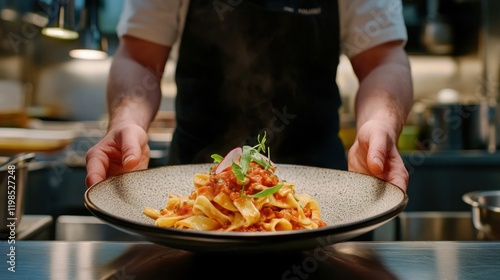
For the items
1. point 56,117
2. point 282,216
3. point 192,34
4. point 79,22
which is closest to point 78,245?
point 282,216

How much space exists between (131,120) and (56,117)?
4439 millimetres

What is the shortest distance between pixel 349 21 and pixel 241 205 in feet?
3.87

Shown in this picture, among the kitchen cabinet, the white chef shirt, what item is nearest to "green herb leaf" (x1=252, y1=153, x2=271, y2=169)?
the white chef shirt

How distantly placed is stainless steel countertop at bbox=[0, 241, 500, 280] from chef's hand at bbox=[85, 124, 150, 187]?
0.20 m

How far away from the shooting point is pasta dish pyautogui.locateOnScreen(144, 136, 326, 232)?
112 centimetres

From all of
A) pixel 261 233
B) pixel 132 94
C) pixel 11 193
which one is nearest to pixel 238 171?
pixel 261 233

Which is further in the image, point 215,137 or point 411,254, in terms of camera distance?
point 215,137

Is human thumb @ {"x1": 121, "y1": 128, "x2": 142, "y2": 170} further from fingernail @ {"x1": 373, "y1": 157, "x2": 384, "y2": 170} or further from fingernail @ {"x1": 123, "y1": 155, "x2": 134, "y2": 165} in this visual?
fingernail @ {"x1": 373, "y1": 157, "x2": 384, "y2": 170}

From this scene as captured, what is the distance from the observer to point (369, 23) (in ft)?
6.09

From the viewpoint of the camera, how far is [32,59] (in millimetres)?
5688

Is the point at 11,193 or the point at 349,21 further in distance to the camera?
the point at 349,21

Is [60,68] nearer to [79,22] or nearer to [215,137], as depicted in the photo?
[79,22]

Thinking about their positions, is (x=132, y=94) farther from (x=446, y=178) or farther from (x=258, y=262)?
(x=446, y=178)

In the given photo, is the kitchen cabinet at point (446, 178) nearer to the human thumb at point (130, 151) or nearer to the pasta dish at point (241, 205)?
the pasta dish at point (241, 205)
